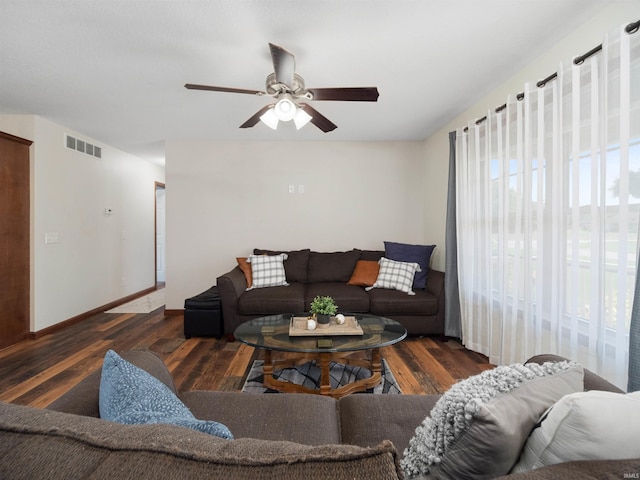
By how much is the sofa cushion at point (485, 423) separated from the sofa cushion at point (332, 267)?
3.34 metres

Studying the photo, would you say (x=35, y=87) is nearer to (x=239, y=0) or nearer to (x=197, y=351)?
(x=239, y=0)

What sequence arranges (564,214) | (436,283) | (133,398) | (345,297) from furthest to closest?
(436,283) < (345,297) < (564,214) < (133,398)

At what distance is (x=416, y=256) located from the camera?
157 inches

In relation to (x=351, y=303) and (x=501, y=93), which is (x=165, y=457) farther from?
(x=501, y=93)

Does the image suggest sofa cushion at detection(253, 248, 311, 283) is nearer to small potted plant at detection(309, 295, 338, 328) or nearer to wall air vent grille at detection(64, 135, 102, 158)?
small potted plant at detection(309, 295, 338, 328)

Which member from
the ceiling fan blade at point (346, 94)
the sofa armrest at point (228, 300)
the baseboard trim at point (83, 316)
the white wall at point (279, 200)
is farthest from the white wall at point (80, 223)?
the ceiling fan blade at point (346, 94)

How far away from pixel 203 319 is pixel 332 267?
169 cm

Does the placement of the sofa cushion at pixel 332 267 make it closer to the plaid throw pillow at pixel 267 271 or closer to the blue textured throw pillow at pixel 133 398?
the plaid throw pillow at pixel 267 271

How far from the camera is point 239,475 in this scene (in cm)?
43

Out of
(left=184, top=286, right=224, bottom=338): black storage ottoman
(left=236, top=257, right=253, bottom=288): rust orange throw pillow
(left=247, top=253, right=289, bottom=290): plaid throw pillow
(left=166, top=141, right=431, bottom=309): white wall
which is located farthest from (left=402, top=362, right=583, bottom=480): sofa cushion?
(left=166, top=141, right=431, bottom=309): white wall

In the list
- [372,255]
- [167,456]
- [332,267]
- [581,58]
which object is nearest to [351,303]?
[332,267]

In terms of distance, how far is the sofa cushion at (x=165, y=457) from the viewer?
432 millimetres

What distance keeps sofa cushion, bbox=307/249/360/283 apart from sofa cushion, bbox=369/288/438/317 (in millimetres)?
715

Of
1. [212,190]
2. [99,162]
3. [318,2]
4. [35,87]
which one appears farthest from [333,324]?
[99,162]
